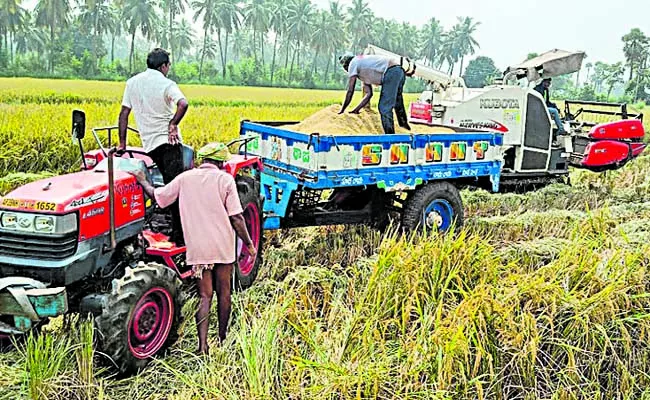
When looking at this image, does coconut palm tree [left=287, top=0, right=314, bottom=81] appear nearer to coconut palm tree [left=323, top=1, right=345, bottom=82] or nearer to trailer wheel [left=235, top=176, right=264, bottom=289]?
coconut palm tree [left=323, top=1, right=345, bottom=82]

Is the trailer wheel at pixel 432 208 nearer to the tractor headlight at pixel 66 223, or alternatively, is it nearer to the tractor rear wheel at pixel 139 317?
the tractor rear wheel at pixel 139 317

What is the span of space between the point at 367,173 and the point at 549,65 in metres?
4.54

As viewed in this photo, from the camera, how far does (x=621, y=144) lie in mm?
9648

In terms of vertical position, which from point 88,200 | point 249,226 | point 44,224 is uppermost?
point 88,200

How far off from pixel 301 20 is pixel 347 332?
2653 inches

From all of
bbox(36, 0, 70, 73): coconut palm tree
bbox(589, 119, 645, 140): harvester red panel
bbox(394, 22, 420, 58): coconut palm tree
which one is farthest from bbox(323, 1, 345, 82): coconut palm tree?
bbox(589, 119, 645, 140): harvester red panel

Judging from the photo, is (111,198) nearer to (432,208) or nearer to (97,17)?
(432,208)

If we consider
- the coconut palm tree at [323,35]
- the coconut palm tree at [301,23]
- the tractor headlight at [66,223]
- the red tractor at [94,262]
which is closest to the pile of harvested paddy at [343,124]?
the red tractor at [94,262]

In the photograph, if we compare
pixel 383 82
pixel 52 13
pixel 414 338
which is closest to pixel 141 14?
pixel 52 13

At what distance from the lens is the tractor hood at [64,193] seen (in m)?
3.49

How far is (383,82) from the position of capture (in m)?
6.75

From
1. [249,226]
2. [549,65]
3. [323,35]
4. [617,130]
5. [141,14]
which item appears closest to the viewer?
[249,226]

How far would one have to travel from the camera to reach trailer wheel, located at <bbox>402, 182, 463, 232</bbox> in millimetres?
6430

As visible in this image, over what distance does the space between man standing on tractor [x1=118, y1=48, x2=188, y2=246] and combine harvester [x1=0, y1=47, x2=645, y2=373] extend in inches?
4.7
